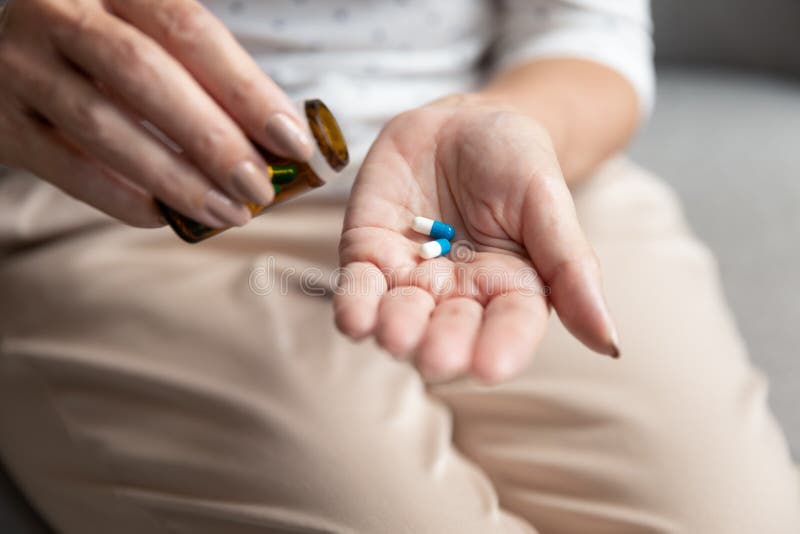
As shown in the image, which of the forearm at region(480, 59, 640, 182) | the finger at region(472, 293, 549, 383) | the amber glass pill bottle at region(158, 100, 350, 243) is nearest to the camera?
the finger at region(472, 293, 549, 383)

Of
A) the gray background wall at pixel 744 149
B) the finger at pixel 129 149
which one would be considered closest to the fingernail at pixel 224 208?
the finger at pixel 129 149

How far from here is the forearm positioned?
26.7 inches

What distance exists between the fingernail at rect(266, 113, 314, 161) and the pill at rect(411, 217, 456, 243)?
101 millimetres

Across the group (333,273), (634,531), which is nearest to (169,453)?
(333,273)

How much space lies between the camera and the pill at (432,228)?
0.51 metres

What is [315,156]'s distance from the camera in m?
0.48

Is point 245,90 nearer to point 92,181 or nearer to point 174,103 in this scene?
point 174,103

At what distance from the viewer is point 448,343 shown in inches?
14.9

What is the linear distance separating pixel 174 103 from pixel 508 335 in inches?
9.3

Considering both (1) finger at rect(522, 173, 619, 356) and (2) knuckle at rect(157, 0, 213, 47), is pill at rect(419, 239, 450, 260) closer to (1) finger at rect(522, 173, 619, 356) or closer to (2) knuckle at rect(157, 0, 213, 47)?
(1) finger at rect(522, 173, 619, 356)

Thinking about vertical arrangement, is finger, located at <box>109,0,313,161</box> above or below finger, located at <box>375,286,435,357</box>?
above

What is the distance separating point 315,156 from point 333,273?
0.45ft

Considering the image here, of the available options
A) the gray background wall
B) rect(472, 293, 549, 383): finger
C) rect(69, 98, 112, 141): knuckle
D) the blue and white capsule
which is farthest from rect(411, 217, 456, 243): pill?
the gray background wall

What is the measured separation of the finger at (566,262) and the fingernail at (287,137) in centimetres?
14
